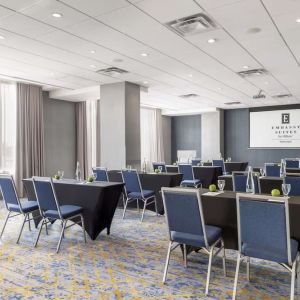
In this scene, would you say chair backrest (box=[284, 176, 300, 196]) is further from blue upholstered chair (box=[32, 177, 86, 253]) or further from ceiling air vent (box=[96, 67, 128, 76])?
ceiling air vent (box=[96, 67, 128, 76])

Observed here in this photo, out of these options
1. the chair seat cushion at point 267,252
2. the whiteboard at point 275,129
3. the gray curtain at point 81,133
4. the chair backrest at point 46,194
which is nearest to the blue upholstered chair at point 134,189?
the chair backrest at point 46,194

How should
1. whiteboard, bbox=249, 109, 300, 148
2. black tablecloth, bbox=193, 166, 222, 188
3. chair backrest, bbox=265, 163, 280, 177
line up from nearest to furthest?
chair backrest, bbox=265, 163, 280, 177, black tablecloth, bbox=193, 166, 222, 188, whiteboard, bbox=249, 109, 300, 148

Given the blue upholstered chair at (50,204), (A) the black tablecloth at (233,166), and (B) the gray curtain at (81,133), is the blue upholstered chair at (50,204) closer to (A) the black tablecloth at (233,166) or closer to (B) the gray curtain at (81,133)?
(B) the gray curtain at (81,133)

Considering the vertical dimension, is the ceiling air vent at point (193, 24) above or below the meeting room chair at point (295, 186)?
above

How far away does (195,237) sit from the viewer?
10.3 feet

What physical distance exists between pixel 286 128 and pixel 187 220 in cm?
1184

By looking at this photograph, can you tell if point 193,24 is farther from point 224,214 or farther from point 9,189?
point 9,189

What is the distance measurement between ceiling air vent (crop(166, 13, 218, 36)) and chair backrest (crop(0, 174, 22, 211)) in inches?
125

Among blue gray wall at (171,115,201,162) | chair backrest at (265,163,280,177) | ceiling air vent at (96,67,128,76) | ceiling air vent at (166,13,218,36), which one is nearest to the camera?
ceiling air vent at (166,13,218,36)

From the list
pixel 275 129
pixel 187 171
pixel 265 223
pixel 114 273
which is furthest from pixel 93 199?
pixel 275 129

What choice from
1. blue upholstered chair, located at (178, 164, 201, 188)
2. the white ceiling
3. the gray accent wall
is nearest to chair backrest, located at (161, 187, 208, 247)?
the white ceiling

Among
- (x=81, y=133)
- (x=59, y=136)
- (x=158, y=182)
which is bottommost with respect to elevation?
(x=158, y=182)

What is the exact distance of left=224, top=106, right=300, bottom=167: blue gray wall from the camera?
1423 cm

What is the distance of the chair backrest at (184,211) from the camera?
9.86ft
